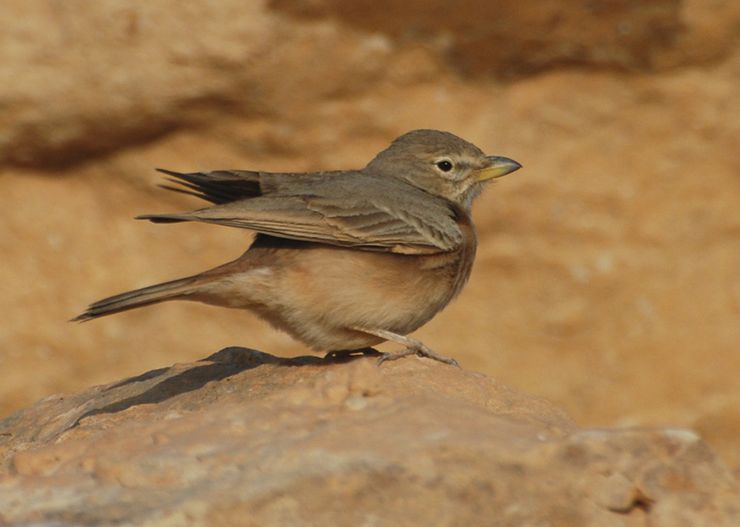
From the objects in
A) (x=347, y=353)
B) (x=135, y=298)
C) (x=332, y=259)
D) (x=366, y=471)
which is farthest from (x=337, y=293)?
(x=366, y=471)

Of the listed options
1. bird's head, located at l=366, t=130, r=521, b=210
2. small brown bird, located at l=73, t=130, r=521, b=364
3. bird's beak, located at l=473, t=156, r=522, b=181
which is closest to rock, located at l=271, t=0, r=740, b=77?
bird's head, located at l=366, t=130, r=521, b=210

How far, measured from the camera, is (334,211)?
7.21m

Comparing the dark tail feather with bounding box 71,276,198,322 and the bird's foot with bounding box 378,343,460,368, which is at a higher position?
the bird's foot with bounding box 378,343,460,368

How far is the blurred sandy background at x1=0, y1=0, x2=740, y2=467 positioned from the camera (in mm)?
10305

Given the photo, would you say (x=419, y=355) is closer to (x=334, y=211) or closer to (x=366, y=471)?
(x=334, y=211)

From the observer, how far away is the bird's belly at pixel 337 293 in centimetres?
688

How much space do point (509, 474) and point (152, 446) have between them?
56.4 inches

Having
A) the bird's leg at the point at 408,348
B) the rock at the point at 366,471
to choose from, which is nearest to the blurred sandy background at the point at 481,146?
the bird's leg at the point at 408,348

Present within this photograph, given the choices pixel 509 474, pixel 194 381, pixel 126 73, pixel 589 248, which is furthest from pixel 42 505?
pixel 589 248

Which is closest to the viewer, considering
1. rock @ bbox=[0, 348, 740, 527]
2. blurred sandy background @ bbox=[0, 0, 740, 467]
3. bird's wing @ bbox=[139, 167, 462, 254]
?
rock @ bbox=[0, 348, 740, 527]

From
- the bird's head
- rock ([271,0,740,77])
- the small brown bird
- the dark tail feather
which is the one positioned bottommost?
the dark tail feather

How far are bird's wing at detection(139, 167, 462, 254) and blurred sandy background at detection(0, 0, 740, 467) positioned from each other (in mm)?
2933

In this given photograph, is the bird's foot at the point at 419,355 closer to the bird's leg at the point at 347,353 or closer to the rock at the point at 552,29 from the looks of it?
the bird's leg at the point at 347,353

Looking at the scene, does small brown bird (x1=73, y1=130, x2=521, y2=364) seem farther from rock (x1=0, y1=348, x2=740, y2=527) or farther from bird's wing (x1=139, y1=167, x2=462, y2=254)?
rock (x1=0, y1=348, x2=740, y2=527)
